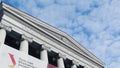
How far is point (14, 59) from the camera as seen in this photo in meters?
25.8

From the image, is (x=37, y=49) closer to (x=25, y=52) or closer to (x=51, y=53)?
(x=51, y=53)

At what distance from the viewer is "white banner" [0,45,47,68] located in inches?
976

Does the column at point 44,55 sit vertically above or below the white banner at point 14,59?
above

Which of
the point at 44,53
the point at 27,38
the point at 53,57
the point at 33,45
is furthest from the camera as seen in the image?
the point at 53,57

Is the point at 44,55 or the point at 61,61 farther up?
the point at 61,61

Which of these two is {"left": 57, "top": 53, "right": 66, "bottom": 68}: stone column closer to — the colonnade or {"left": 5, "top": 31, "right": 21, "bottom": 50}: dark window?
the colonnade

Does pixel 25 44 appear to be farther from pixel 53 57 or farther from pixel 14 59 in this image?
pixel 53 57

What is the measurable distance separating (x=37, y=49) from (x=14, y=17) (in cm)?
601

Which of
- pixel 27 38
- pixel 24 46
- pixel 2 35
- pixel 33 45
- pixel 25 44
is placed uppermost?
pixel 33 45

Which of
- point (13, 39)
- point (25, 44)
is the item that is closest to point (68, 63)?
point (25, 44)

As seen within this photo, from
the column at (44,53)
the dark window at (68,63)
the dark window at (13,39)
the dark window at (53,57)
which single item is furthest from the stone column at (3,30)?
the dark window at (68,63)

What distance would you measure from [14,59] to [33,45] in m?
6.39

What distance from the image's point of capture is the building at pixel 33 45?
26.4 metres

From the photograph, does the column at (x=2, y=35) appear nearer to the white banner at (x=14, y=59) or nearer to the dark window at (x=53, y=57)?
the white banner at (x=14, y=59)
